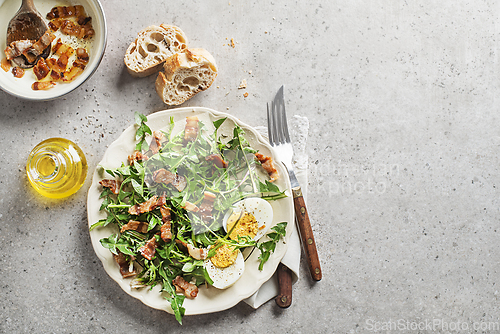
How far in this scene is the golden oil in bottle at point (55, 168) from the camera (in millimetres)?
1368

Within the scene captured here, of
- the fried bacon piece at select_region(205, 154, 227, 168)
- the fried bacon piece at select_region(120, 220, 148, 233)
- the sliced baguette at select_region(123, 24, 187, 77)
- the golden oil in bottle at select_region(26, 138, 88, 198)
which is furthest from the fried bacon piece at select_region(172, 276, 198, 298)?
the sliced baguette at select_region(123, 24, 187, 77)

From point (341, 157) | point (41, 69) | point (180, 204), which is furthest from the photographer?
point (341, 157)

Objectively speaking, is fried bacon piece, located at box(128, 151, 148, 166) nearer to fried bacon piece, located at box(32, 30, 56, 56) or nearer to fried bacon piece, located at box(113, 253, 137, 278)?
fried bacon piece, located at box(113, 253, 137, 278)

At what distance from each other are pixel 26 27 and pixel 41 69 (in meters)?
0.20

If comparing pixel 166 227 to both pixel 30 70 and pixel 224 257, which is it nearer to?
pixel 224 257

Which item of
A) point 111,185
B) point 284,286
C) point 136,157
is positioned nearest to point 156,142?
point 136,157

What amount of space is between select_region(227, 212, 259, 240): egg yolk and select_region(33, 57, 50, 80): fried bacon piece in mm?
1024

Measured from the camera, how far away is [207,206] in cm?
135

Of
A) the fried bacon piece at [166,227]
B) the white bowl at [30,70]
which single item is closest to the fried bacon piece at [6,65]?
the white bowl at [30,70]

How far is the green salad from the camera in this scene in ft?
4.32

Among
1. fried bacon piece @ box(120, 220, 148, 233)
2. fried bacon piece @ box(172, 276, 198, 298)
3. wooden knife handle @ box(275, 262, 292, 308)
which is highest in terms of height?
fried bacon piece @ box(120, 220, 148, 233)

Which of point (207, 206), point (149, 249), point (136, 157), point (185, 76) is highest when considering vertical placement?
point (185, 76)

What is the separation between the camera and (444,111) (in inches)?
65.8

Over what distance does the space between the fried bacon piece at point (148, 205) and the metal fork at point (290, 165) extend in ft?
1.78
